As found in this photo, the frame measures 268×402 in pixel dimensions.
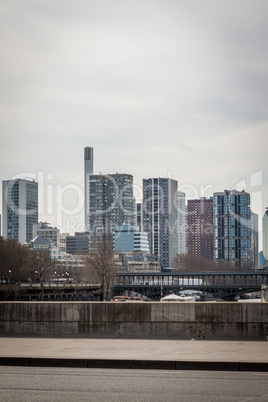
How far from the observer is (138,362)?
58.6 ft

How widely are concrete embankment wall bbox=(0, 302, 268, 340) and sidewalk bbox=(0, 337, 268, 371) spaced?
111 centimetres

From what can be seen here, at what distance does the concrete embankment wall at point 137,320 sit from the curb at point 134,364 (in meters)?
5.74

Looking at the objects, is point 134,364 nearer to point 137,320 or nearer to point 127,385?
point 127,385

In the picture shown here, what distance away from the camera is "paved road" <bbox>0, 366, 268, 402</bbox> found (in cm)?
1368

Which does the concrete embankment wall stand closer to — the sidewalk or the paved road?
the sidewalk

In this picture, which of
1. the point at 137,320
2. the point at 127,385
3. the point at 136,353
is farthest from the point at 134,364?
the point at 137,320

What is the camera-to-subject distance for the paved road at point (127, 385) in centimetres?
1368

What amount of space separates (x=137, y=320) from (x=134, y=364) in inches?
241

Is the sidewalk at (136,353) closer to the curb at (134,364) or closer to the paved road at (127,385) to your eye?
the curb at (134,364)


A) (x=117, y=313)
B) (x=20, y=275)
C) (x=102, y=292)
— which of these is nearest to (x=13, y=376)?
(x=117, y=313)

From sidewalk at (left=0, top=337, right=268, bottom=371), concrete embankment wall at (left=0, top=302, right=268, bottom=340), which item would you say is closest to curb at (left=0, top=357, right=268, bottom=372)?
sidewalk at (left=0, top=337, right=268, bottom=371)

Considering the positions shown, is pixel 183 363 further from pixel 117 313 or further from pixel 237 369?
pixel 117 313

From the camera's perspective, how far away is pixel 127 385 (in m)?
15.1

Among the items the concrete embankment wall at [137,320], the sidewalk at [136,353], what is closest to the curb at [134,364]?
the sidewalk at [136,353]
